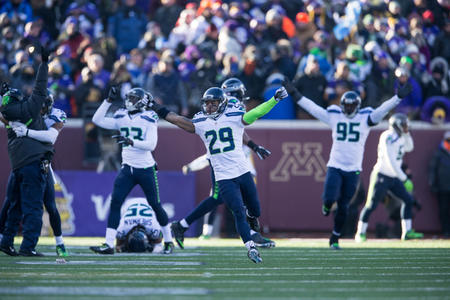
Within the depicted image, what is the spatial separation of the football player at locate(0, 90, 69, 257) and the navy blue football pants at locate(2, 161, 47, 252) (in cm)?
5

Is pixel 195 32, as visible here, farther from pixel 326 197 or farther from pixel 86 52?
pixel 326 197

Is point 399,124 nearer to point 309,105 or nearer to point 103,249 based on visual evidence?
point 309,105

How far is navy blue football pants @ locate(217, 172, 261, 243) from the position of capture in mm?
8422

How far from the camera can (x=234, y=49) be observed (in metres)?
14.9

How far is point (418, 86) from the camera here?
583 inches

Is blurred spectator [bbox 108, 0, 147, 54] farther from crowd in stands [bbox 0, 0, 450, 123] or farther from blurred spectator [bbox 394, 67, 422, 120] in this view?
blurred spectator [bbox 394, 67, 422, 120]

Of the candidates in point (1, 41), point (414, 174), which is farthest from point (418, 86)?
point (1, 41)

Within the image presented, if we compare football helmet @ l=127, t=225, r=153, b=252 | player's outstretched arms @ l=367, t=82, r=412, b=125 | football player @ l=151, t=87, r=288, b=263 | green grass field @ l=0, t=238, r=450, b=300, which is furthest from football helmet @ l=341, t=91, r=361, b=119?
football helmet @ l=127, t=225, r=153, b=252

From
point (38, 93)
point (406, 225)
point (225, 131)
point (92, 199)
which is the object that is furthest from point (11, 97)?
point (406, 225)

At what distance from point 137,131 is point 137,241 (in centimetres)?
130

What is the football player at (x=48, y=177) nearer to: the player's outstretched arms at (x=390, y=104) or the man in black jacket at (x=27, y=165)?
the man in black jacket at (x=27, y=165)

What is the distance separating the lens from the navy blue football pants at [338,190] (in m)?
10.6

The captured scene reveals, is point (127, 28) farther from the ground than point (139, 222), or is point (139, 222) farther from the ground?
point (127, 28)

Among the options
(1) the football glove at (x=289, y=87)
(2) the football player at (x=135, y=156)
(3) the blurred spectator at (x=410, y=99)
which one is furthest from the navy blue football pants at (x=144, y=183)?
(3) the blurred spectator at (x=410, y=99)
